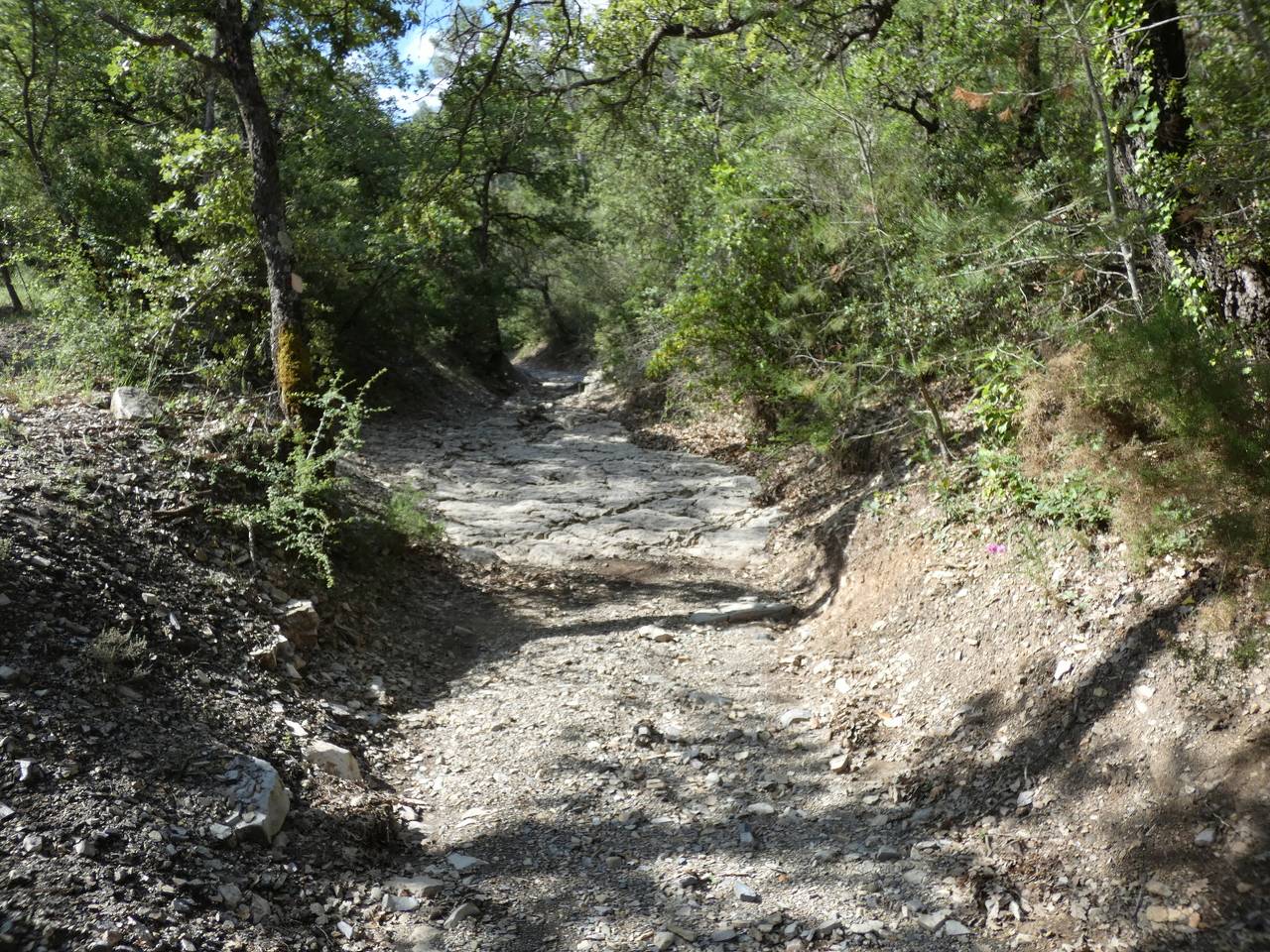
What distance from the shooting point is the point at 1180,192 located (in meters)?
4.96

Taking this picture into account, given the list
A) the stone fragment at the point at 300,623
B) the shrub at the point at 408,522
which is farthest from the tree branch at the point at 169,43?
the stone fragment at the point at 300,623

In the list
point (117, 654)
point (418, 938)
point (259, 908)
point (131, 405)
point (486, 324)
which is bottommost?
point (418, 938)

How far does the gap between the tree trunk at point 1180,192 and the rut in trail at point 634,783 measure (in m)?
3.27

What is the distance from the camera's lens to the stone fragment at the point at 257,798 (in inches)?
143

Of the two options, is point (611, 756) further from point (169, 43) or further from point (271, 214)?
point (169, 43)

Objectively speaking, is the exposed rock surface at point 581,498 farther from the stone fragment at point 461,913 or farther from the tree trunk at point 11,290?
the tree trunk at point 11,290

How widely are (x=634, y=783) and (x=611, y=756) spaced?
313 mm

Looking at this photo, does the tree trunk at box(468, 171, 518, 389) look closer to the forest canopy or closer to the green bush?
the forest canopy

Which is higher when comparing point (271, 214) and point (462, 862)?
point (271, 214)

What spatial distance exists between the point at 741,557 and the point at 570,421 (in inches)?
383

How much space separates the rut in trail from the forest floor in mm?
21

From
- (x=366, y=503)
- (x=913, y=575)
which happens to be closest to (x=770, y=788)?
(x=913, y=575)

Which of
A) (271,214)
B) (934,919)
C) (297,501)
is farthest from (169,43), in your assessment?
(934,919)

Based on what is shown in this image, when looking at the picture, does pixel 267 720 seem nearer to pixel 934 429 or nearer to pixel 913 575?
pixel 913 575
